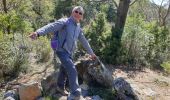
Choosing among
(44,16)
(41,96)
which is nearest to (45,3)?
(44,16)

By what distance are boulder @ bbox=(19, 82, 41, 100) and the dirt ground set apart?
3.28ft

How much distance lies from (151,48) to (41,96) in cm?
567

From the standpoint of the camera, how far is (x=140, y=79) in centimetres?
999

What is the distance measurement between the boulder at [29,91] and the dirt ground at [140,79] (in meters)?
1.00

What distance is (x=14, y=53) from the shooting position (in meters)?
9.30

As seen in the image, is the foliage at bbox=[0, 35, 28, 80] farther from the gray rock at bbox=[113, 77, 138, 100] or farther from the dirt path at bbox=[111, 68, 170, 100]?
the gray rock at bbox=[113, 77, 138, 100]

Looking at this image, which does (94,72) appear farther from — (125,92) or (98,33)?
(98,33)

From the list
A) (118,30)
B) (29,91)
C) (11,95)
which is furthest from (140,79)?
(11,95)

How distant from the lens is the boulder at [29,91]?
23.7ft

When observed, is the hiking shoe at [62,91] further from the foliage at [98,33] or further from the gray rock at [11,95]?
the foliage at [98,33]

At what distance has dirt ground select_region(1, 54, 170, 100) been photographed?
8.61m

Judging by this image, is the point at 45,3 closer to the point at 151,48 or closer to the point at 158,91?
the point at 151,48

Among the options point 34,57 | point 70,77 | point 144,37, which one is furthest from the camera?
point 144,37

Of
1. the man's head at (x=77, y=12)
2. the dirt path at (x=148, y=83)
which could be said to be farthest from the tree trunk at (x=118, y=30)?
the man's head at (x=77, y=12)
